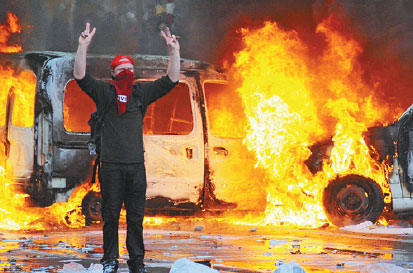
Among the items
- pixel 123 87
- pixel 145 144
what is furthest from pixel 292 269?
pixel 145 144

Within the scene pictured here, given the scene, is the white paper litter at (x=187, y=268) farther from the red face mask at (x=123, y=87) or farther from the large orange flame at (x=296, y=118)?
the large orange flame at (x=296, y=118)

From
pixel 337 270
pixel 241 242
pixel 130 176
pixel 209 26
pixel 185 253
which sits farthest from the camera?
pixel 209 26

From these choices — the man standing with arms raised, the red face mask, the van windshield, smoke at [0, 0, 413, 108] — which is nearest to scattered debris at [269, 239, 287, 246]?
the man standing with arms raised

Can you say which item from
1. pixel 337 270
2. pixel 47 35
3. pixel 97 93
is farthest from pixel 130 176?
pixel 47 35

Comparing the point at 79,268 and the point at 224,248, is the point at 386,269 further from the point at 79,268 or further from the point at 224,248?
the point at 79,268

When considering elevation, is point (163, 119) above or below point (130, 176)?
above

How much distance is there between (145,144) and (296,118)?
2415mm

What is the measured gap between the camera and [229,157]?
9.92m

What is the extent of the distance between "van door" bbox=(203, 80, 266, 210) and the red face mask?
162 inches

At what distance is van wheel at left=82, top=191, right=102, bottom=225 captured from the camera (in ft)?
32.0

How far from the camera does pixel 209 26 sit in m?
17.7

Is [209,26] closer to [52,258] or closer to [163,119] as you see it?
[163,119]

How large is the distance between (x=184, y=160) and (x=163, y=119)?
0.66 meters

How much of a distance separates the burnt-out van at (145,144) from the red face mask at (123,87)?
403 cm
